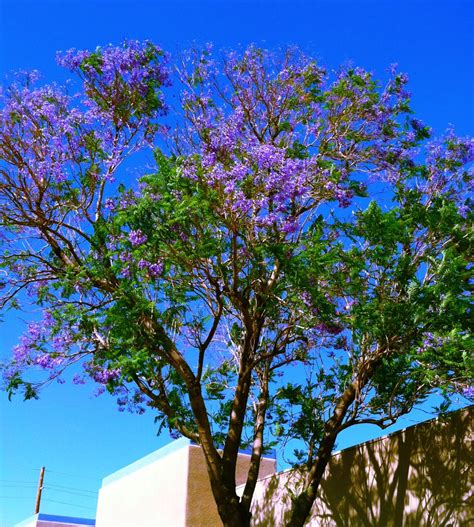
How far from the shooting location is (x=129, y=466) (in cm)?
1556

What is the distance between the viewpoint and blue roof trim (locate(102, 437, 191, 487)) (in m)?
13.5

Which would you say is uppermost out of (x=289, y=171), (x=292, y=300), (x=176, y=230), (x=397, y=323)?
(x=289, y=171)

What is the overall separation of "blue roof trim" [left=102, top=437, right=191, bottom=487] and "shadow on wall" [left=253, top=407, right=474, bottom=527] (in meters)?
2.89

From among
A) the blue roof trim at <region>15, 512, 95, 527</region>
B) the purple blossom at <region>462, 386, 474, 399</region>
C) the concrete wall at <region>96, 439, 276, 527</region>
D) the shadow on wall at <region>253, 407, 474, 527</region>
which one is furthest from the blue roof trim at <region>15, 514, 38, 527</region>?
the purple blossom at <region>462, 386, 474, 399</region>

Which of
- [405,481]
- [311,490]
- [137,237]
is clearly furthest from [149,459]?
[137,237]

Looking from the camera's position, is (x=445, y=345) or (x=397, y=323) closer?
(x=445, y=345)

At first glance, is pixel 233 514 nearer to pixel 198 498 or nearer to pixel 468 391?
pixel 468 391

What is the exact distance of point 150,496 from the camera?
1413 centimetres

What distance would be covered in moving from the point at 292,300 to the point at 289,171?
1586 mm

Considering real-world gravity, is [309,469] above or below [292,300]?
below

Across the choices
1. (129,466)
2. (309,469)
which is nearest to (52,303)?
(309,469)

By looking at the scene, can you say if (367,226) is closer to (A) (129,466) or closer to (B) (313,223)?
(B) (313,223)

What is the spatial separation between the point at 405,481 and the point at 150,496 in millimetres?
6587

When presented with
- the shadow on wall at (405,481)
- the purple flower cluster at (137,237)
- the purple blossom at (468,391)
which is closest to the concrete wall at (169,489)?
the shadow on wall at (405,481)
